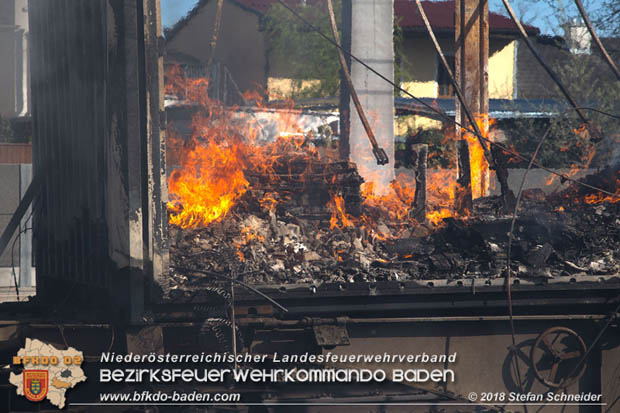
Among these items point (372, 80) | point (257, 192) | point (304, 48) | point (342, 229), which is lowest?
point (342, 229)

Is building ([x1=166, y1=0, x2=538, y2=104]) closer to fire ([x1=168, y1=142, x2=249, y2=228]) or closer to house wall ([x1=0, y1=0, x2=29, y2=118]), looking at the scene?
house wall ([x1=0, y1=0, x2=29, y2=118])

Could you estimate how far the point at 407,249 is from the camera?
16.6 feet

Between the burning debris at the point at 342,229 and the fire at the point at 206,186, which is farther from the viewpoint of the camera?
the fire at the point at 206,186

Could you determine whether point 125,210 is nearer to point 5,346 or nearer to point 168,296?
point 168,296

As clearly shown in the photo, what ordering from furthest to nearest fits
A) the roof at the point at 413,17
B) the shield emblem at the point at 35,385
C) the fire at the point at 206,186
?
the roof at the point at 413,17, the fire at the point at 206,186, the shield emblem at the point at 35,385


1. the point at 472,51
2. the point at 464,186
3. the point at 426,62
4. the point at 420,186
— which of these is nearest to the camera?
the point at 464,186

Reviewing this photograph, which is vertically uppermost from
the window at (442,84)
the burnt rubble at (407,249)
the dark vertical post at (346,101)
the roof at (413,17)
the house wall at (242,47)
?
the roof at (413,17)

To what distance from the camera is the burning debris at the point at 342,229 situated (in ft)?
14.9

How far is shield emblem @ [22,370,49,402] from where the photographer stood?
12.4 feet

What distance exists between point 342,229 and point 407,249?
3.11 feet

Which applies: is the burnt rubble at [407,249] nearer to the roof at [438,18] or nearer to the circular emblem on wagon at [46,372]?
the circular emblem on wagon at [46,372]

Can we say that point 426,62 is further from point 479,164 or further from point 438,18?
point 479,164

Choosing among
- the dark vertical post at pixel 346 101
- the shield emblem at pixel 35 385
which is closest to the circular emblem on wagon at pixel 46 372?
the shield emblem at pixel 35 385

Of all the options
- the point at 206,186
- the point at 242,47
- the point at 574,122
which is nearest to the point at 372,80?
the point at 206,186
